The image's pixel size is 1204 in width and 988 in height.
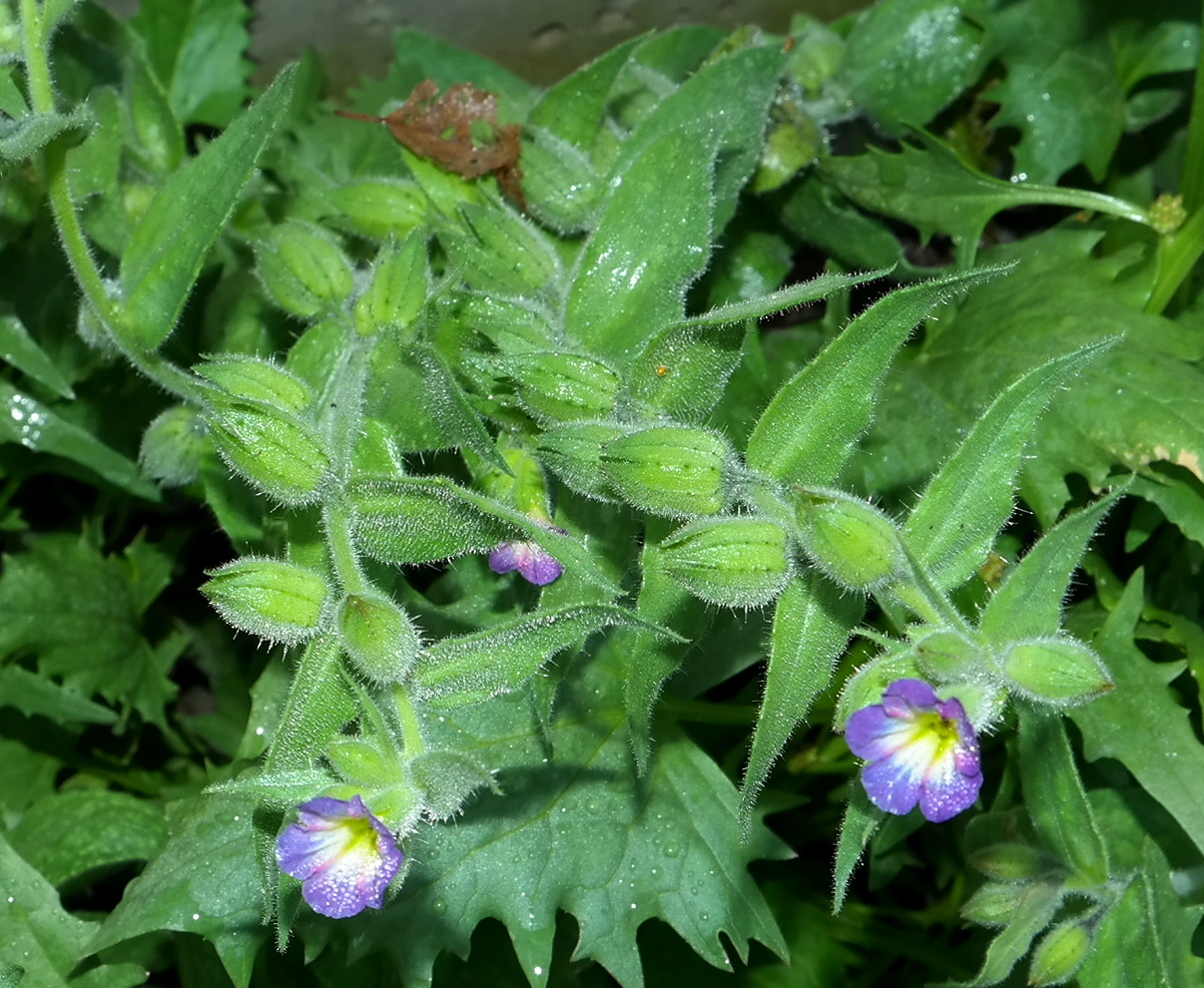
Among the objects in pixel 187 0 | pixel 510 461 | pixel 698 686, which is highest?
pixel 187 0

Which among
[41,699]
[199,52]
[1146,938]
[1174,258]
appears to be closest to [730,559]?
[1146,938]

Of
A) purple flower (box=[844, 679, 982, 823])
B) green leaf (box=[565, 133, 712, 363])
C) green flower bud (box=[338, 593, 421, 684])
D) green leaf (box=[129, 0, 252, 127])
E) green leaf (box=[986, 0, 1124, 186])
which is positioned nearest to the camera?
purple flower (box=[844, 679, 982, 823])

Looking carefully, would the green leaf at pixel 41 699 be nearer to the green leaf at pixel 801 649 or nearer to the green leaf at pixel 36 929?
the green leaf at pixel 36 929

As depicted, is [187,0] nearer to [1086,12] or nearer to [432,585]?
[432,585]

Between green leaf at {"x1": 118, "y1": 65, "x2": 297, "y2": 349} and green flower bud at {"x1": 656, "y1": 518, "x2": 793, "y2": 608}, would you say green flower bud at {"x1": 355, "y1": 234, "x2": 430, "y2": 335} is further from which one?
green flower bud at {"x1": 656, "y1": 518, "x2": 793, "y2": 608}

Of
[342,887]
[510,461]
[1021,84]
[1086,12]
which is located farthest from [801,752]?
[1086,12]

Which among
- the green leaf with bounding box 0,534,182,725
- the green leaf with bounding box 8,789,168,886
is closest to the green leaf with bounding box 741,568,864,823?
the green leaf with bounding box 8,789,168,886

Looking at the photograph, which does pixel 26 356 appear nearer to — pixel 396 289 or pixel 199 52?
pixel 396 289
